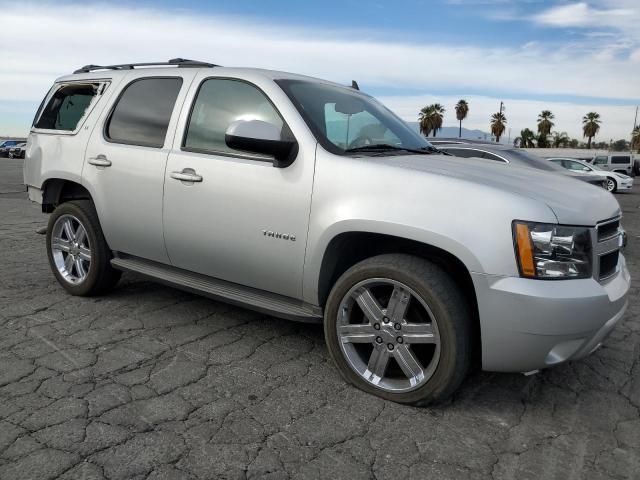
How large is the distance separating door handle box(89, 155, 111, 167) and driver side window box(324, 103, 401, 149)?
67.8 inches

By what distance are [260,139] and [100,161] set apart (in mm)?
1700

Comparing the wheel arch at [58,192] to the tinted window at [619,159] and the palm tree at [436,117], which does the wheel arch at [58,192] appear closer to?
the tinted window at [619,159]

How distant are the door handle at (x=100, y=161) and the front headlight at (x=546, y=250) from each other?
2954mm

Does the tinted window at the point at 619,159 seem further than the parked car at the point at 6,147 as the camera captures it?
No

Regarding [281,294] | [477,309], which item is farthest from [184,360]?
[477,309]

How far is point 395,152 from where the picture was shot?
3.54 meters

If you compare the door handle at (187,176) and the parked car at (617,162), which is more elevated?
the door handle at (187,176)

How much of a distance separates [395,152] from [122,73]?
2.37 m

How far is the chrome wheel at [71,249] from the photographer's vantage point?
4.53 m

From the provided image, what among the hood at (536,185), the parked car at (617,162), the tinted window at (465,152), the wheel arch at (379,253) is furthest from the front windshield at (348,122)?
the parked car at (617,162)

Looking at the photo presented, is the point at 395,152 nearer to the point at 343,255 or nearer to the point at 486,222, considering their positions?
the point at 343,255

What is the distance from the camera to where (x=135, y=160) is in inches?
155

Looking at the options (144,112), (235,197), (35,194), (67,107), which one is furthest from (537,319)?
(35,194)

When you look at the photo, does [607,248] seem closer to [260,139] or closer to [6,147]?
[260,139]
